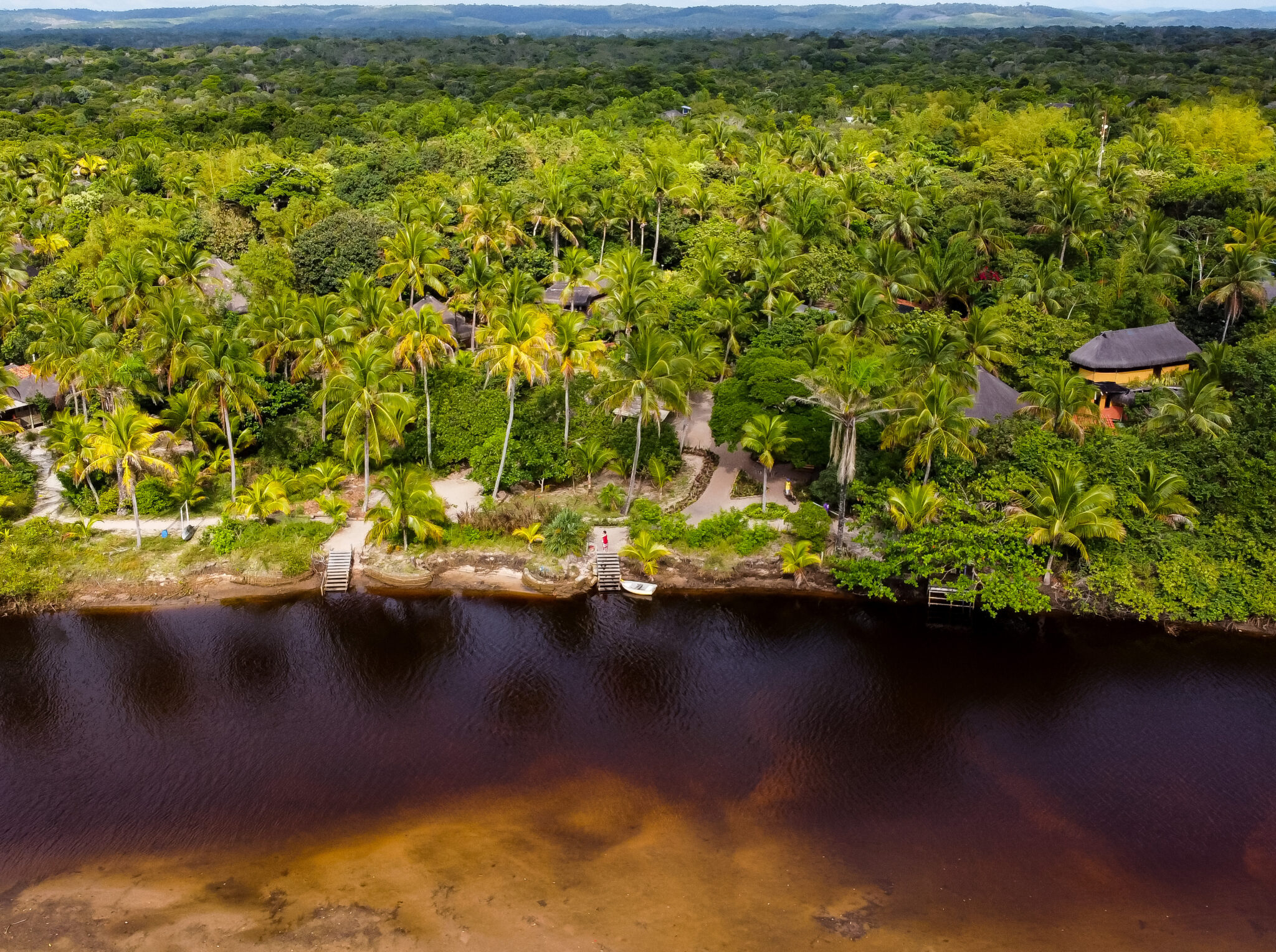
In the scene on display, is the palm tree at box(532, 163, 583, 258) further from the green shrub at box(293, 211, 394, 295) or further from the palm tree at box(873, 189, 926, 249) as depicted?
the palm tree at box(873, 189, 926, 249)

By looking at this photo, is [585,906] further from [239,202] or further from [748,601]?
[239,202]

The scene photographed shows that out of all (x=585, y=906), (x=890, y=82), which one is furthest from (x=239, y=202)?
(x=890, y=82)

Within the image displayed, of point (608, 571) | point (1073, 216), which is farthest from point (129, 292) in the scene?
point (1073, 216)

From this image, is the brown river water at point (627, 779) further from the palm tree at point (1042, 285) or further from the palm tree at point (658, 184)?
the palm tree at point (658, 184)

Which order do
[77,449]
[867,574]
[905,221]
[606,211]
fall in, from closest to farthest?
[867,574]
[77,449]
[905,221]
[606,211]

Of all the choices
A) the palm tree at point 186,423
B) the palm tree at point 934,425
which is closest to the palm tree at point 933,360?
the palm tree at point 934,425

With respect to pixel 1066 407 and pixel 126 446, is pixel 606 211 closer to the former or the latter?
pixel 1066 407
